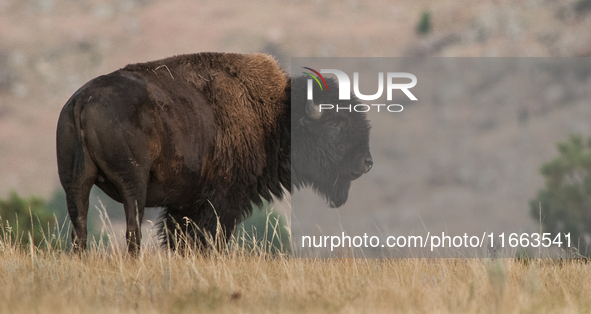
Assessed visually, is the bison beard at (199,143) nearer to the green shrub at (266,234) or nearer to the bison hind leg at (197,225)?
the bison hind leg at (197,225)

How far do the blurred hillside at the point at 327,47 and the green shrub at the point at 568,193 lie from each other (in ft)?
97.0

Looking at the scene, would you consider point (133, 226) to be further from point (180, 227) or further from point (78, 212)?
point (180, 227)

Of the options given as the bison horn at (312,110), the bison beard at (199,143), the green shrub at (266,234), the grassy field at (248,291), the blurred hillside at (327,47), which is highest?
the blurred hillside at (327,47)

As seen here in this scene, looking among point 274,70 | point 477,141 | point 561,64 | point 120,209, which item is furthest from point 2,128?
point 274,70

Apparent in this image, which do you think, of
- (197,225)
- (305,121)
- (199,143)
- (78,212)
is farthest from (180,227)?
(305,121)

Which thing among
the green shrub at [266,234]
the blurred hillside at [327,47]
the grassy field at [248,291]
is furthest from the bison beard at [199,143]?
the blurred hillside at [327,47]

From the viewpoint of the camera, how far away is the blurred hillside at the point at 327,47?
63469mm

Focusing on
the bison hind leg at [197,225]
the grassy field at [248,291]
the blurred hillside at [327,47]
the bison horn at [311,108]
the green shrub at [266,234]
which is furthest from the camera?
the blurred hillside at [327,47]

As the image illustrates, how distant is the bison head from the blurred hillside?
4767 centimetres

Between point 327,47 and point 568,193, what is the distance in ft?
193

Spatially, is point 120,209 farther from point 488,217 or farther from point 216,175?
point 216,175

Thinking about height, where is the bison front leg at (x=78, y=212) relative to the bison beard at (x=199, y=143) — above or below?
below

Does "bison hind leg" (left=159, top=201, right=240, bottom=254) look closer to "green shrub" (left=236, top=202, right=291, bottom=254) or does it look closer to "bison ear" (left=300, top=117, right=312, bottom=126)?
"green shrub" (left=236, top=202, right=291, bottom=254)

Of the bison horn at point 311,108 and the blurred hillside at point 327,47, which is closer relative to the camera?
the bison horn at point 311,108
